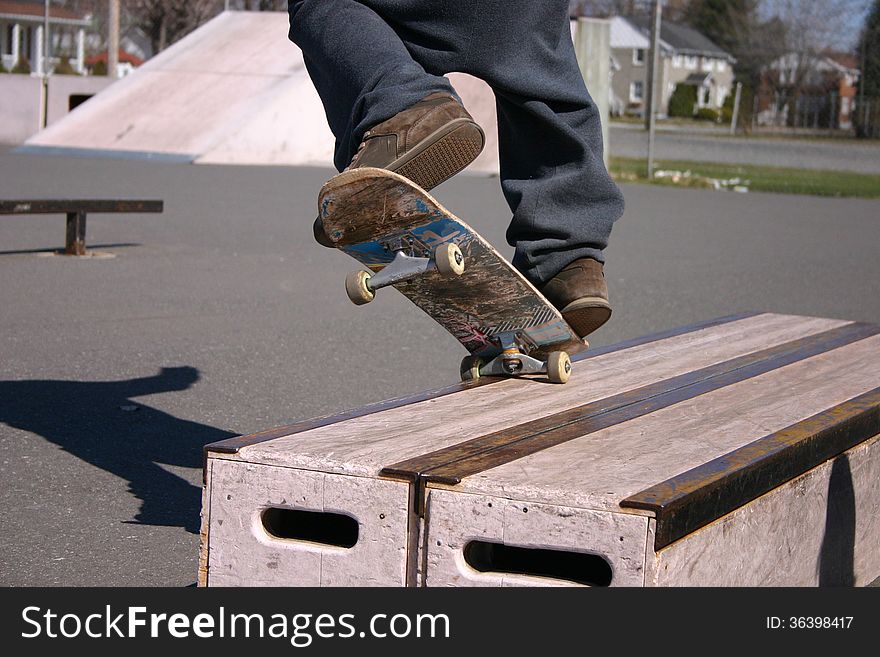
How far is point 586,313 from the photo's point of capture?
3174mm

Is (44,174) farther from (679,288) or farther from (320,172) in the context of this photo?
(679,288)

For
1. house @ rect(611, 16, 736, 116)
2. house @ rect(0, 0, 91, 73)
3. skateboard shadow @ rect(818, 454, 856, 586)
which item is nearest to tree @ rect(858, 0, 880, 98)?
skateboard shadow @ rect(818, 454, 856, 586)

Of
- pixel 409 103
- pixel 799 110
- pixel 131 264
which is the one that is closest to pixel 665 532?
pixel 409 103

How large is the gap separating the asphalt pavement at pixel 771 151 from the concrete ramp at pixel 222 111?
7.94 metres

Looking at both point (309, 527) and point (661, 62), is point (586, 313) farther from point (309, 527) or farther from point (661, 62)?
point (661, 62)

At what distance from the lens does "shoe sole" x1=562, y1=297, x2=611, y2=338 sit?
3158 mm

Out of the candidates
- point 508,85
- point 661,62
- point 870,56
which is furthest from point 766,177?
point 661,62

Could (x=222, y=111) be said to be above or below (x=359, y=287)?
below

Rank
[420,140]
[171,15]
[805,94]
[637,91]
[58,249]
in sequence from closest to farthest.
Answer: [420,140]
[58,249]
[805,94]
[171,15]
[637,91]

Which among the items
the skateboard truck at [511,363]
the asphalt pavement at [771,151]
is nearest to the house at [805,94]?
the asphalt pavement at [771,151]

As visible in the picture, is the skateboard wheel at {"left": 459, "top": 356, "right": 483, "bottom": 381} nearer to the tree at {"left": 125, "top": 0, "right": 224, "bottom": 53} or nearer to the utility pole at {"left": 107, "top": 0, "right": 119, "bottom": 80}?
the utility pole at {"left": 107, "top": 0, "right": 119, "bottom": 80}

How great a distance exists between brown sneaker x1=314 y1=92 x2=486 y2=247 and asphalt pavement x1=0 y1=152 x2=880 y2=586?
102 cm

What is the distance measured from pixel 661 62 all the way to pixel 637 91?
206 inches
